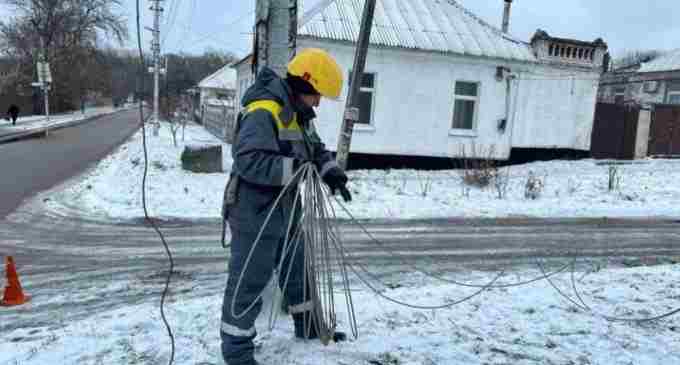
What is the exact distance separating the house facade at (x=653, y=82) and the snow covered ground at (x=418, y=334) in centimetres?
2764

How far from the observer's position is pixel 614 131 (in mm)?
18297

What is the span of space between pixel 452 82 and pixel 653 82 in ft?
73.0

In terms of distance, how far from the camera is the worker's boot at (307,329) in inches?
132

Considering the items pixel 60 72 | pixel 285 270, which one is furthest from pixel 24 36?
pixel 285 270

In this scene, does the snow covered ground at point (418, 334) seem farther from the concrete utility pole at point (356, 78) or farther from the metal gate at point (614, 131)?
the metal gate at point (614, 131)

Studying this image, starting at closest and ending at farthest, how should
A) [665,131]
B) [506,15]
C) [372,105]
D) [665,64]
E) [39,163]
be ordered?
[39,163] < [372,105] < [665,131] < [506,15] < [665,64]

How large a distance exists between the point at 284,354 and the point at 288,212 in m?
0.93

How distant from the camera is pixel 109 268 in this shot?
5.50 meters

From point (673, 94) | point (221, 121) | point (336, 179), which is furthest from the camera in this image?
point (673, 94)

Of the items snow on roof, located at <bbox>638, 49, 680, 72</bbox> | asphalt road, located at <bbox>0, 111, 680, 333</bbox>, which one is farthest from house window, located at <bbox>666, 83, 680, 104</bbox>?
asphalt road, located at <bbox>0, 111, 680, 333</bbox>

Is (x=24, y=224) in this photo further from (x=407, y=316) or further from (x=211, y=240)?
(x=407, y=316)

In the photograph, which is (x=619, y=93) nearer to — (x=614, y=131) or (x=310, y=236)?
(x=614, y=131)

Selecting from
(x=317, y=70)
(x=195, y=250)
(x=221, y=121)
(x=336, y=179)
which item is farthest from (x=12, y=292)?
(x=221, y=121)

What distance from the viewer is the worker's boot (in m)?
3.36
